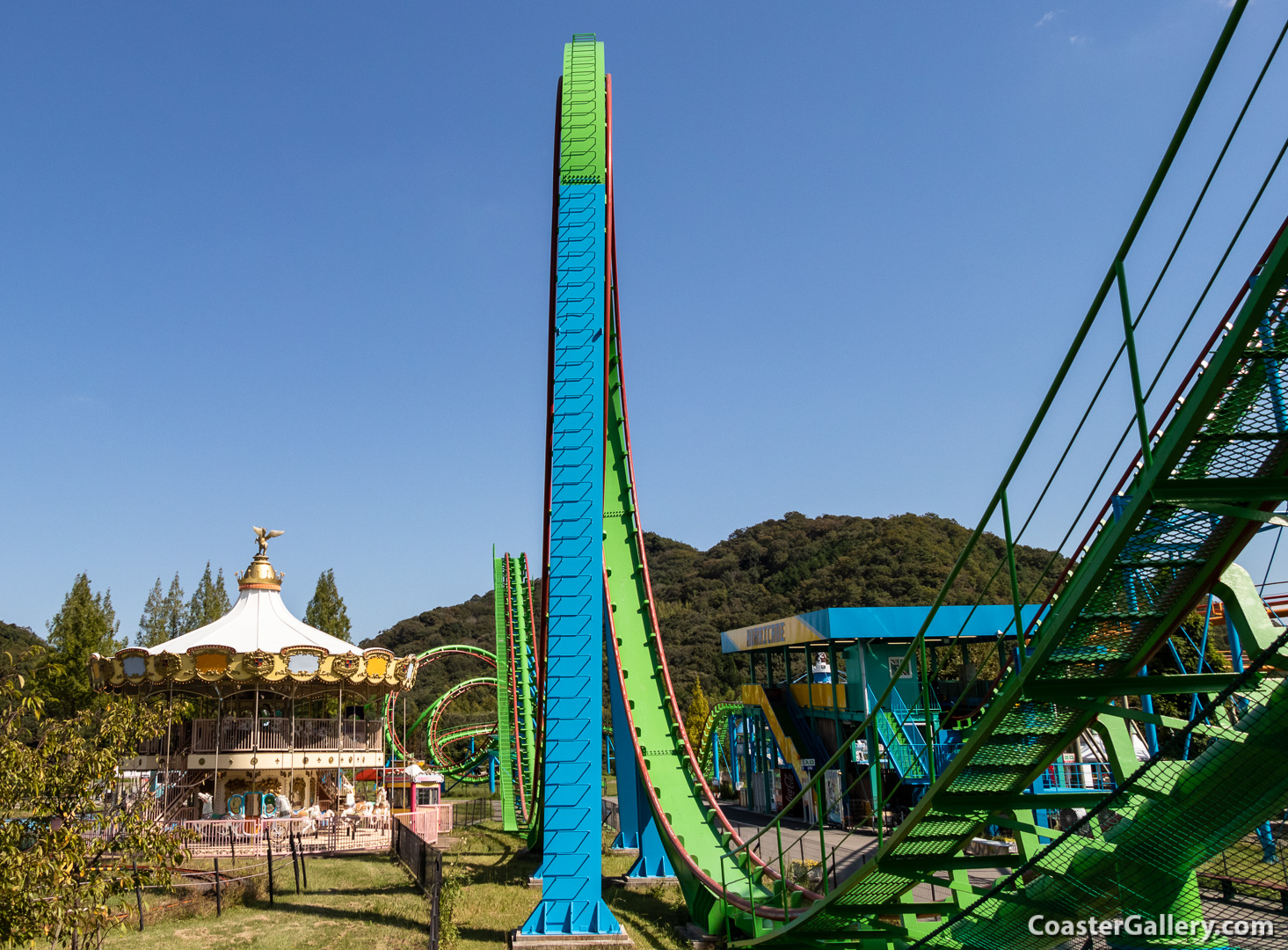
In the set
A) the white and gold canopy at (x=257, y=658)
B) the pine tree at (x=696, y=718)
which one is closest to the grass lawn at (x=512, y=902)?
the white and gold canopy at (x=257, y=658)

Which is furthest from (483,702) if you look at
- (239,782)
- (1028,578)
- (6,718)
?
(6,718)

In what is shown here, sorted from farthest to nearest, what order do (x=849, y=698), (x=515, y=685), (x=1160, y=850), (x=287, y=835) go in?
(x=849, y=698) < (x=515, y=685) < (x=287, y=835) < (x=1160, y=850)

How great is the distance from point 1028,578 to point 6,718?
6286cm

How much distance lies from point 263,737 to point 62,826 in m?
19.8

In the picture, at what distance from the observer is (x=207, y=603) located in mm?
58031

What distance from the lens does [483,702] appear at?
240 feet

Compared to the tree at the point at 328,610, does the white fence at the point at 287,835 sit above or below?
below

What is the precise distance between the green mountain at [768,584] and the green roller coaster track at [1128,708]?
47.5 metres

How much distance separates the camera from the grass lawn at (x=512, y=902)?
12016 millimetres

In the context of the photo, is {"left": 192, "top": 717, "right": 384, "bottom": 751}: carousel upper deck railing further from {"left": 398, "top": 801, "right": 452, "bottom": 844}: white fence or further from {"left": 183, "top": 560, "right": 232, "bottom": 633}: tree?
{"left": 183, "top": 560, "right": 232, "bottom": 633}: tree

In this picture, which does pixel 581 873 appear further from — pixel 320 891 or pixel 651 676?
pixel 320 891

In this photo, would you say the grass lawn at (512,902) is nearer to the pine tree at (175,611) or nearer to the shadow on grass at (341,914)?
the shadow on grass at (341,914)

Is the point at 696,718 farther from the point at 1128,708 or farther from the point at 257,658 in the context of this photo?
the point at 1128,708

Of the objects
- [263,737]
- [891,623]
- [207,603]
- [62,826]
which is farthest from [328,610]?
[62,826]
